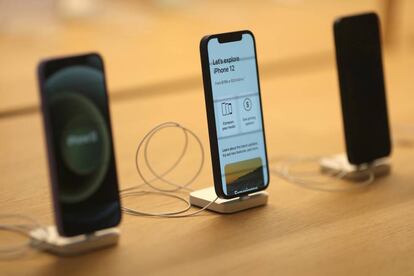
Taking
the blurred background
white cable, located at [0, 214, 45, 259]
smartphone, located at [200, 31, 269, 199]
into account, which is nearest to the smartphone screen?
smartphone, located at [200, 31, 269, 199]

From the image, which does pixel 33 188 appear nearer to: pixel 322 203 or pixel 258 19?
pixel 322 203

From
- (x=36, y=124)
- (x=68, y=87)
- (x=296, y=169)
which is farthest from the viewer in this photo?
(x=36, y=124)

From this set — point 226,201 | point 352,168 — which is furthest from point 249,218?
point 352,168

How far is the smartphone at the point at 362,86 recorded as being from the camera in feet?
4.07

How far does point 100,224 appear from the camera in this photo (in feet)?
3.27

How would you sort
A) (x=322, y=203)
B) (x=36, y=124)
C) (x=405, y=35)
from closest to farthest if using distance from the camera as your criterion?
1. (x=322, y=203)
2. (x=36, y=124)
3. (x=405, y=35)

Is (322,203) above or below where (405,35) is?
below

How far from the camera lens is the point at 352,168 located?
4.27 feet

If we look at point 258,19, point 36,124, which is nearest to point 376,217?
point 36,124

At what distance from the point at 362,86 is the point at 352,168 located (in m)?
0.13

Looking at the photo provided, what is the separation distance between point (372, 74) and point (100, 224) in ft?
1.62

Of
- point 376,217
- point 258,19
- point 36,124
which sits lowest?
point 376,217

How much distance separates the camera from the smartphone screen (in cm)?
110

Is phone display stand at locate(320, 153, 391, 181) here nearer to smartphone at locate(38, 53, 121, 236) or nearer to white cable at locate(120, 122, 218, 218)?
white cable at locate(120, 122, 218, 218)
